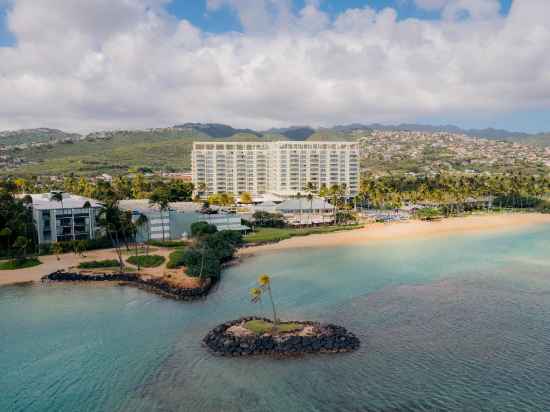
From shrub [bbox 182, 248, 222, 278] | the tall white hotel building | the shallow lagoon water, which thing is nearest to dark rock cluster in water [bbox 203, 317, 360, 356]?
the shallow lagoon water

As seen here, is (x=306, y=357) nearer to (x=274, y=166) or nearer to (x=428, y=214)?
(x=428, y=214)

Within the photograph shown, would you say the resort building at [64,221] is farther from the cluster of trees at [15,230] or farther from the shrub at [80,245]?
the shrub at [80,245]

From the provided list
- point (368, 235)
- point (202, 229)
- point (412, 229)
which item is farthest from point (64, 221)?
point (412, 229)

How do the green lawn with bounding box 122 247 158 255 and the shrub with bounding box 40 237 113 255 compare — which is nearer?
the shrub with bounding box 40 237 113 255

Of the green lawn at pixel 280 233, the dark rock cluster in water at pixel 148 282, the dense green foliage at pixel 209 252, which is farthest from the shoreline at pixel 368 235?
the dark rock cluster in water at pixel 148 282

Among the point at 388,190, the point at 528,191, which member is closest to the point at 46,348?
the point at 388,190

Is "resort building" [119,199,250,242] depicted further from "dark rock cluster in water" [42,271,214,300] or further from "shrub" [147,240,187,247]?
"dark rock cluster in water" [42,271,214,300]
